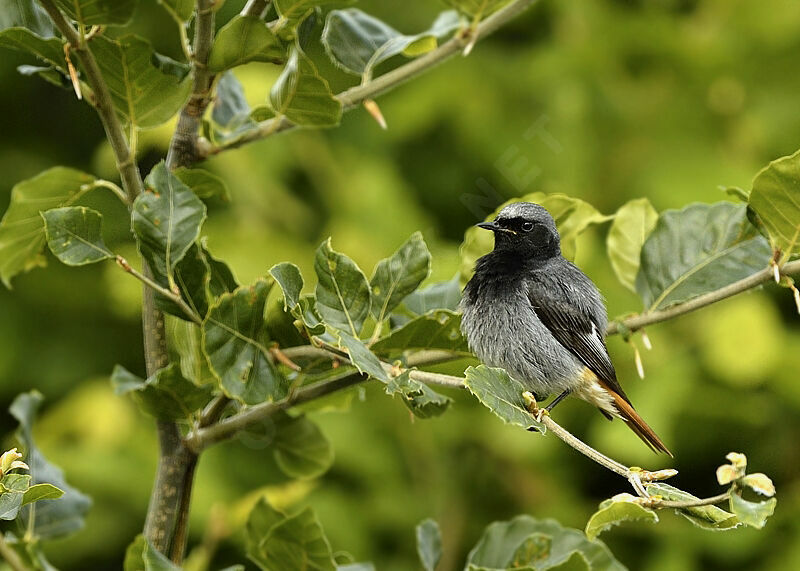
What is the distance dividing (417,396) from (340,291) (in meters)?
0.21

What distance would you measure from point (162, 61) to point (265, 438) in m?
0.68

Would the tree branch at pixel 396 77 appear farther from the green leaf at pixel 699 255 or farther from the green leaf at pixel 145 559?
the green leaf at pixel 145 559

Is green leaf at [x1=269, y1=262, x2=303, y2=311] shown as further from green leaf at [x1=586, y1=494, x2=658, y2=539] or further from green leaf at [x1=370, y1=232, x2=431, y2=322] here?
green leaf at [x1=586, y1=494, x2=658, y2=539]

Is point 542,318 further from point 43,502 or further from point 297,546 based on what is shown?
point 43,502

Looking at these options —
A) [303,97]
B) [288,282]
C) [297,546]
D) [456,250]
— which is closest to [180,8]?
[303,97]

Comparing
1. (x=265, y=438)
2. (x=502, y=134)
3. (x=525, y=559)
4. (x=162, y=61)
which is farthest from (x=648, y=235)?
(x=502, y=134)

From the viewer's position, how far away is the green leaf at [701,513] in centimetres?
112

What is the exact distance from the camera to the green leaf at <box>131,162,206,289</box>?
4.75 feet

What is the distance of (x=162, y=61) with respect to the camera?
1.52 m

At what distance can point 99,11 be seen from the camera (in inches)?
56.7

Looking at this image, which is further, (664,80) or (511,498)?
(664,80)

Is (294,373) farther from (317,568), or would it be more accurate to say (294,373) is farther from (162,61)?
(162,61)

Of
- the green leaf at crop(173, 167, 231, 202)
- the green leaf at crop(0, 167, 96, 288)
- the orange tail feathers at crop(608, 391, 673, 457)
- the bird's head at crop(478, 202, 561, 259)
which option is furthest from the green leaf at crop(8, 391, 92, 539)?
the orange tail feathers at crop(608, 391, 673, 457)

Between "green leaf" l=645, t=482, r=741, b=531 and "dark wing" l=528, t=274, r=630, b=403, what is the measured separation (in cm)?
68
